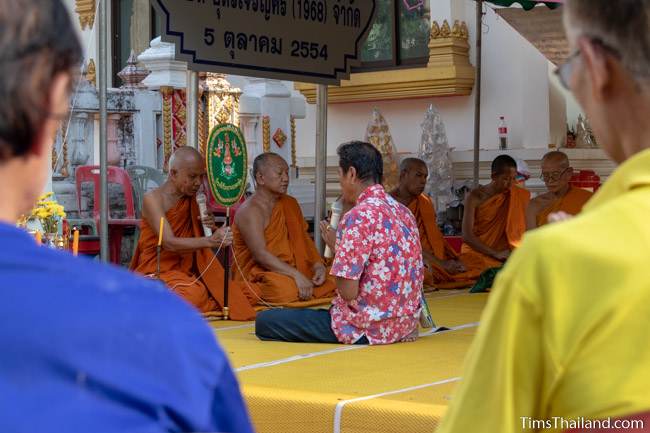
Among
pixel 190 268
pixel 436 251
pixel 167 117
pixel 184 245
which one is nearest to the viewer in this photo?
pixel 184 245

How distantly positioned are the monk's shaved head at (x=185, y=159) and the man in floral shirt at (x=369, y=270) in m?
1.58

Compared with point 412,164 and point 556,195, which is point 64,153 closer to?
point 412,164

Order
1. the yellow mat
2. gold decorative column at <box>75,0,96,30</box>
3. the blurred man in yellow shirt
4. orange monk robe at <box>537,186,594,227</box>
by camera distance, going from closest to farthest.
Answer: the blurred man in yellow shirt, the yellow mat, orange monk robe at <box>537,186,594,227</box>, gold decorative column at <box>75,0,96,30</box>

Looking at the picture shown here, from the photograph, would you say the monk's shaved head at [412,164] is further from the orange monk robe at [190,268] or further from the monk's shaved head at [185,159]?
the monk's shaved head at [185,159]

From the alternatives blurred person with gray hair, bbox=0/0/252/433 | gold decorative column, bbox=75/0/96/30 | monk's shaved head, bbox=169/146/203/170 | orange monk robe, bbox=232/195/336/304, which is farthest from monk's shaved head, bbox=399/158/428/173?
blurred person with gray hair, bbox=0/0/252/433

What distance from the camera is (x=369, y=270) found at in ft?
16.6

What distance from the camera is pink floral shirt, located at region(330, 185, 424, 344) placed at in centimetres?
498

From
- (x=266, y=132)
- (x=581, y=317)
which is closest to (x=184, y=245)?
(x=266, y=132)

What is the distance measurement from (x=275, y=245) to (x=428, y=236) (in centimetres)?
164

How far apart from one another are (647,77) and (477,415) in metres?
0.38

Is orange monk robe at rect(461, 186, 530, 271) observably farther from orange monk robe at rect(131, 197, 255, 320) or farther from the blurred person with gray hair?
the blurred person with gray hair

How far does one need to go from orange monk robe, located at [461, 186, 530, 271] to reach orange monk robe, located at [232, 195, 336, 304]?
72.3 inches

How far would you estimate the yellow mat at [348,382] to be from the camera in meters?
3.63

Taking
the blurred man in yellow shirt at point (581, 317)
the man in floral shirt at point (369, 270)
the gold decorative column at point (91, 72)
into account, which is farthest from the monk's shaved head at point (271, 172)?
the gold decorative column at point (91, 72)
